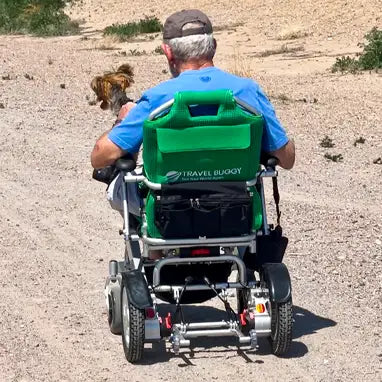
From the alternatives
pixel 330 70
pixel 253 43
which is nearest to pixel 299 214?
pixel 330 70

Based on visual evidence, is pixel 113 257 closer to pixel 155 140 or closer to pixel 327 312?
pixel 327 312

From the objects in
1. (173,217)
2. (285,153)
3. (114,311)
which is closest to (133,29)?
(114,311)

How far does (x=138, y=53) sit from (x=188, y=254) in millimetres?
17907

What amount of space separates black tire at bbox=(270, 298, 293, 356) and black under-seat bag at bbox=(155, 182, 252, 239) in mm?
420

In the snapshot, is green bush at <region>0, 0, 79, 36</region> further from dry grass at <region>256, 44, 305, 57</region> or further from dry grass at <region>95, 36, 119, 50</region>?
dry grass at <region>256, 44, 305, 57</region>

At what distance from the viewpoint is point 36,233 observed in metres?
8.23

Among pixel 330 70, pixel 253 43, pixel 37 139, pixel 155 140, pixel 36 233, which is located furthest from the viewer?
pixel 253 43

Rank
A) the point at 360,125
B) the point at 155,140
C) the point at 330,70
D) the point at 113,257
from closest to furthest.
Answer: the point at 155,140 < the point at 113,257 < the point at 360,125 < the point at 330,70

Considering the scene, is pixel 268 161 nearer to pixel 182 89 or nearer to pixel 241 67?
pixel 182 89

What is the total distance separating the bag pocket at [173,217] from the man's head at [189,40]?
0.66 meters

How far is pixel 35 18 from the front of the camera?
2972cm

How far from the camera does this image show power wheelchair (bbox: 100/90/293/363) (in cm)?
544

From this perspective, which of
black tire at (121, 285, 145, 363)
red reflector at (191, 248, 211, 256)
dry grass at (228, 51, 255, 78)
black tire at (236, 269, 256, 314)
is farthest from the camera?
dry grass at (228, 51, 255, 78)

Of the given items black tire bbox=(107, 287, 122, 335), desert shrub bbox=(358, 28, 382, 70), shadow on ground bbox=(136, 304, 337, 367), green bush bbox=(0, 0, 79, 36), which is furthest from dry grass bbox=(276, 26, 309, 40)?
black tire bbox=(107, 287, 122, 335)
